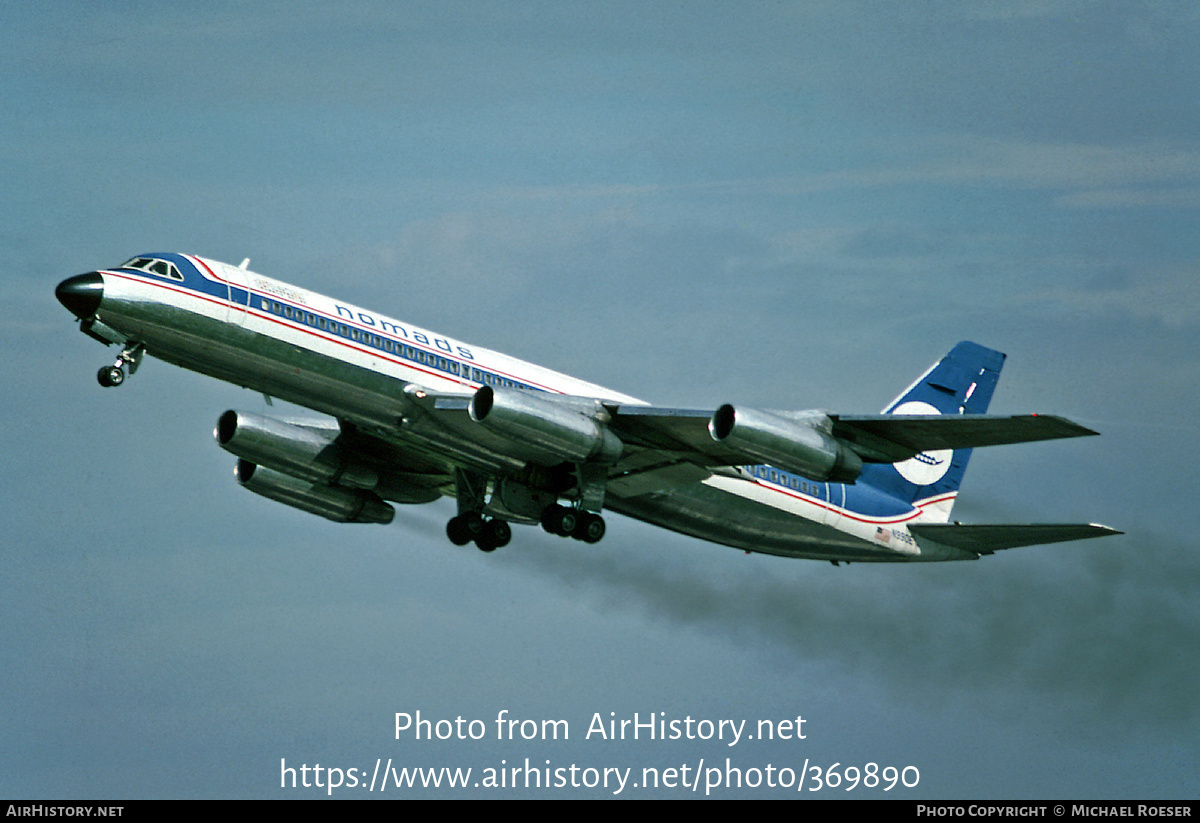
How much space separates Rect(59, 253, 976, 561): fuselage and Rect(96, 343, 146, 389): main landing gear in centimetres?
22

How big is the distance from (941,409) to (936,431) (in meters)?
12.5

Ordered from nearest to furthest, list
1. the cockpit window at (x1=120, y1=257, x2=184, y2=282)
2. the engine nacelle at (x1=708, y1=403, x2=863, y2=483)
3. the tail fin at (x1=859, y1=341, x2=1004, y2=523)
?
1. the cockpit window at (x1=120, y1=257, x2=184, y2=282)
2. the engine nacelle at (x1=708, y1=403, x2=863, y2=483)
3. the tail fin at (x1=859, y1=341, x2=1004, y2=523)

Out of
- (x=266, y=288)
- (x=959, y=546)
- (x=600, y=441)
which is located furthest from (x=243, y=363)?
(x=959, y=546)

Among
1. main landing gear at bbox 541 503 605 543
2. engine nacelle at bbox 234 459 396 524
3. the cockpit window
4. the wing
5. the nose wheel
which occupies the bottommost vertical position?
the nose wheel

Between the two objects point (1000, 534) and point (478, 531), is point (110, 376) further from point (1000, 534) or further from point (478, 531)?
point (1000, 534)

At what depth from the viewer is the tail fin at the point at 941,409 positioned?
48906 millimetres

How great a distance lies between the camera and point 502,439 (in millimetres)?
38969

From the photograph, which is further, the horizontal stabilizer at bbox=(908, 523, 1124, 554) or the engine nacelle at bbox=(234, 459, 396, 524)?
the engine nacelle at bbox=(234, 459, 396, 524)

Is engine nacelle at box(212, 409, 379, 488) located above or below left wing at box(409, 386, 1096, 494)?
above

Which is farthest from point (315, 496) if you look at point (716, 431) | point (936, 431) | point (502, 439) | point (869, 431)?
point (936, 431)

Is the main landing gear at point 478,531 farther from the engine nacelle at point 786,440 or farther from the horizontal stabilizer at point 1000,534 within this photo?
the horizontal stabilizer at point 1000,534

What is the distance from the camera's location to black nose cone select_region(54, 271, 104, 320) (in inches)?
1417

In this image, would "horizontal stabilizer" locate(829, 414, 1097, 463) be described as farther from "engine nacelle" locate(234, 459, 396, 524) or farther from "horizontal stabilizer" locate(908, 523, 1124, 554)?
"engine nacelle" locate(234, 459, 396, 524)

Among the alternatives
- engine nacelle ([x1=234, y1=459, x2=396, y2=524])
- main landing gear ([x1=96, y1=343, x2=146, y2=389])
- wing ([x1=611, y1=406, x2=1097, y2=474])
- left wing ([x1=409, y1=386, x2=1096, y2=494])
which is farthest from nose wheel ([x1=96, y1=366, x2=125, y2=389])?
wing ([x1=611, y1=406, x2=1097, y2=474])
